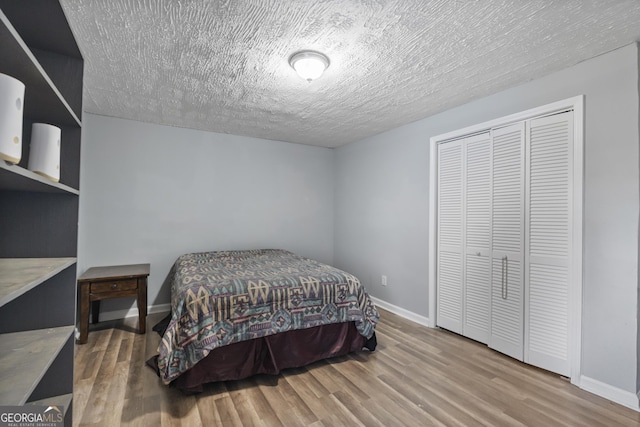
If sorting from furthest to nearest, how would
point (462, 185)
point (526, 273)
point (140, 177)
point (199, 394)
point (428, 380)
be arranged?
1. point (140, 177)
2. point (462, 185)
3. point (526, 273)
4. point (428, 380)
5. point (199, 394)

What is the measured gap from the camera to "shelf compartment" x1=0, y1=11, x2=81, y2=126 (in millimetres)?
764

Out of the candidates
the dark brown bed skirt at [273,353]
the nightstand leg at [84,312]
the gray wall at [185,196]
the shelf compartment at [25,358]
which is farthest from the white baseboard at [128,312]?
the shelf compartment at [25,358]

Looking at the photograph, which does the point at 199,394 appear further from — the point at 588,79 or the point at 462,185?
the point at 588,79

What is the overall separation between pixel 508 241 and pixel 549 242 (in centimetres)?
32

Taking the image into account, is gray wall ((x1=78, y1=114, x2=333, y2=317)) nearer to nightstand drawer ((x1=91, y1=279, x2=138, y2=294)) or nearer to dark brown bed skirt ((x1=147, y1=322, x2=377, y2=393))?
nightstand drawer ((x1=91, y1=279, x2=138, y2=294))

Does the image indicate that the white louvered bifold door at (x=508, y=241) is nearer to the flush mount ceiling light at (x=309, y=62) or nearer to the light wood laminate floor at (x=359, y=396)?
the light wood laminate floor at (x=359, y=396)

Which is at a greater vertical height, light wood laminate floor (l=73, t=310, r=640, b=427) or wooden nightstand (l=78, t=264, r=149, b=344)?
wooden nightstand (l=78, t=264, r=149, b=344)

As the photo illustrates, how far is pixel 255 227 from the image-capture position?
4.30 metres

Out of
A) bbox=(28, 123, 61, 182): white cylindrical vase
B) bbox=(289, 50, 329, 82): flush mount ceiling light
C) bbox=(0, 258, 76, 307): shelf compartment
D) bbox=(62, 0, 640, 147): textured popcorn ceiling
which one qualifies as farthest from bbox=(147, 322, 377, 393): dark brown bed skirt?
bbox=(62, 0, 640, 147): textured popcorn ceiling

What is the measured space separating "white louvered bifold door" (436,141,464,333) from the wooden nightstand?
312 centimetres

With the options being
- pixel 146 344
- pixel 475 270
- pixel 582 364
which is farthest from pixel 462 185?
pixel 146 344

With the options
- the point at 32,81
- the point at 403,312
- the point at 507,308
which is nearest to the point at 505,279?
the point at 507,308

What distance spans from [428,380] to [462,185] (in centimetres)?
184

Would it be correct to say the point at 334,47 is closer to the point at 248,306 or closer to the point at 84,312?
the point at 248,306
